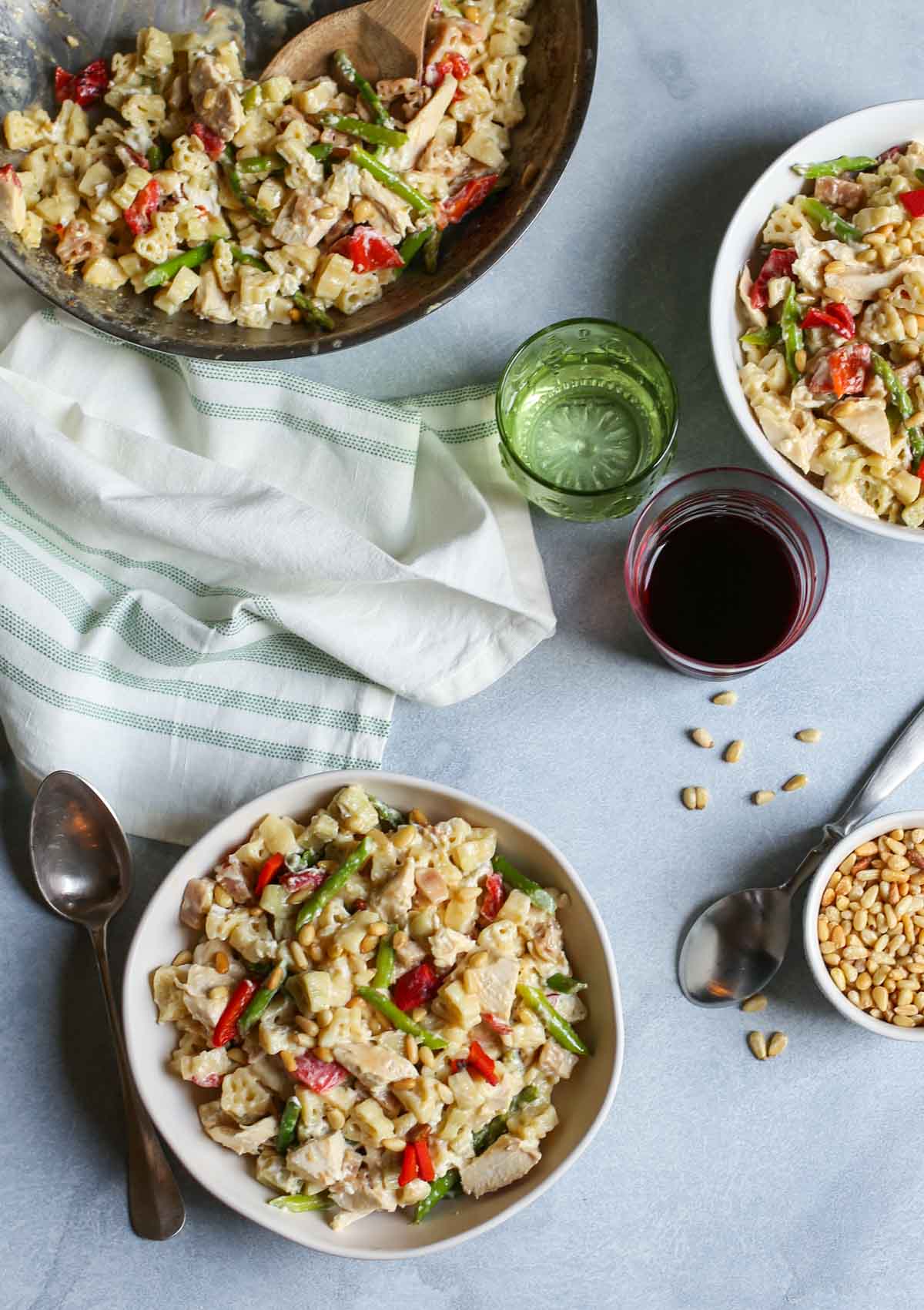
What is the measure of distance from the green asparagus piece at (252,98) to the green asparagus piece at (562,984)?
1605mm

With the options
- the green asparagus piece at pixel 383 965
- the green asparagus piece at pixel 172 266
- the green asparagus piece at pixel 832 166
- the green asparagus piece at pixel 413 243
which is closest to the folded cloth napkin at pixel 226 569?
the green asparagus piece at pixel 172 266

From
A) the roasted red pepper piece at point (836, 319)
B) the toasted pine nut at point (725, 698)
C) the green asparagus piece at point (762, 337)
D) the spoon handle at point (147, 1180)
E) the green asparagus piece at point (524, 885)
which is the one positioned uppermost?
the roasted red pepper piece at point (836, 319)

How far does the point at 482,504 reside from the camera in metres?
2.18

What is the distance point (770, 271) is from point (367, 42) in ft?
2.77

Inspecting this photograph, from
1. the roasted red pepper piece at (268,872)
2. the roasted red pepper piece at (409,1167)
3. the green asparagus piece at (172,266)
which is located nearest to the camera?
the roasted red pepper piece at (409,1167)

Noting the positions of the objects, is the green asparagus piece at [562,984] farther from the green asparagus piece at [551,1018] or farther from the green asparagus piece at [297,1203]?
the green asparagus piece at [297,1203]

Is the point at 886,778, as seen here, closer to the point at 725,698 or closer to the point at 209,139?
the point at 725,698

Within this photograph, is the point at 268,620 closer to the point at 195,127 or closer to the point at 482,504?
the point at 482,504

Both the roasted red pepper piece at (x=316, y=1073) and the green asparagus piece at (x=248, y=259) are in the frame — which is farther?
Result: the green asparagus piece at (x=248, y=259)

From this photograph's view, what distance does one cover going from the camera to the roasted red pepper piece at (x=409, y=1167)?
6.17ft

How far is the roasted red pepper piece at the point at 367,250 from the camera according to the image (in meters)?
2.08

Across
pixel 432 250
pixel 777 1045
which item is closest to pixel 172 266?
pixel 432 250

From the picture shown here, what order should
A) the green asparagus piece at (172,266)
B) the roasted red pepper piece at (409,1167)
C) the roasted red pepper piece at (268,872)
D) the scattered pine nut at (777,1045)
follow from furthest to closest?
1. the scattered pine nut at (777,1045)
2. the green asparagus piece at (172,266)
3. the roasted red pepper piece at (268,872)
4. the roasted red pepper piece at (409,1167)

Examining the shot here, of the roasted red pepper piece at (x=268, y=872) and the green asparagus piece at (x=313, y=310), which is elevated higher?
the green asparagus piece at (x=313, y=310)
